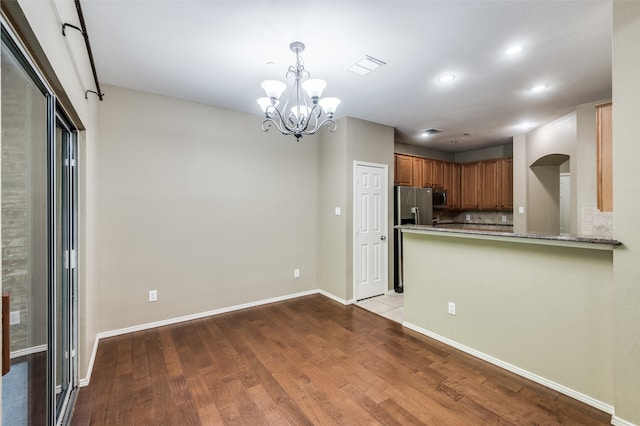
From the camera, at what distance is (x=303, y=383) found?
90.0 inches

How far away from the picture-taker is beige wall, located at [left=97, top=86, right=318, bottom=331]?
10.2 feet

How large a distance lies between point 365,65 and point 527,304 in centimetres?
251

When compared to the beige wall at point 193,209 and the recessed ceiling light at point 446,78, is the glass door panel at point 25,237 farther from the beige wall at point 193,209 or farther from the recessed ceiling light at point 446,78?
the recessed ceiling light at point 446,78

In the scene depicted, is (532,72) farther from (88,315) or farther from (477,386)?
(88,315)

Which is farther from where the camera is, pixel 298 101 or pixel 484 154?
pixel 484 154

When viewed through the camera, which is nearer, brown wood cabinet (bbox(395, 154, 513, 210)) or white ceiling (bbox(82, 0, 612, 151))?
white ceiling (bbox(82, 0, 612, 151))

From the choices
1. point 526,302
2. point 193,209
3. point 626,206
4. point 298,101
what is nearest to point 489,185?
point 526,302

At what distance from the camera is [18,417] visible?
134 cm

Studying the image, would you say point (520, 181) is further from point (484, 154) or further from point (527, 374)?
point (527, 374)

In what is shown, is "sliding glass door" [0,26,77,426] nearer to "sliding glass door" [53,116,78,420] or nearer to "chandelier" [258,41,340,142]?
"sliding glass door" [53,116,78,420]

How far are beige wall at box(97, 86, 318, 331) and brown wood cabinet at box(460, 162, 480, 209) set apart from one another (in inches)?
152

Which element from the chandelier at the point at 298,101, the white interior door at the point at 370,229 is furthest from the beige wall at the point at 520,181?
the chandelier at the point at 298,101

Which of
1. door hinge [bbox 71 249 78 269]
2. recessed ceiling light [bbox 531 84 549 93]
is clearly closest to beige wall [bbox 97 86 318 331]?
door hinge [bbox 71 249 78 269]

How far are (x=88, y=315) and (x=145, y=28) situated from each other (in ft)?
7.69
